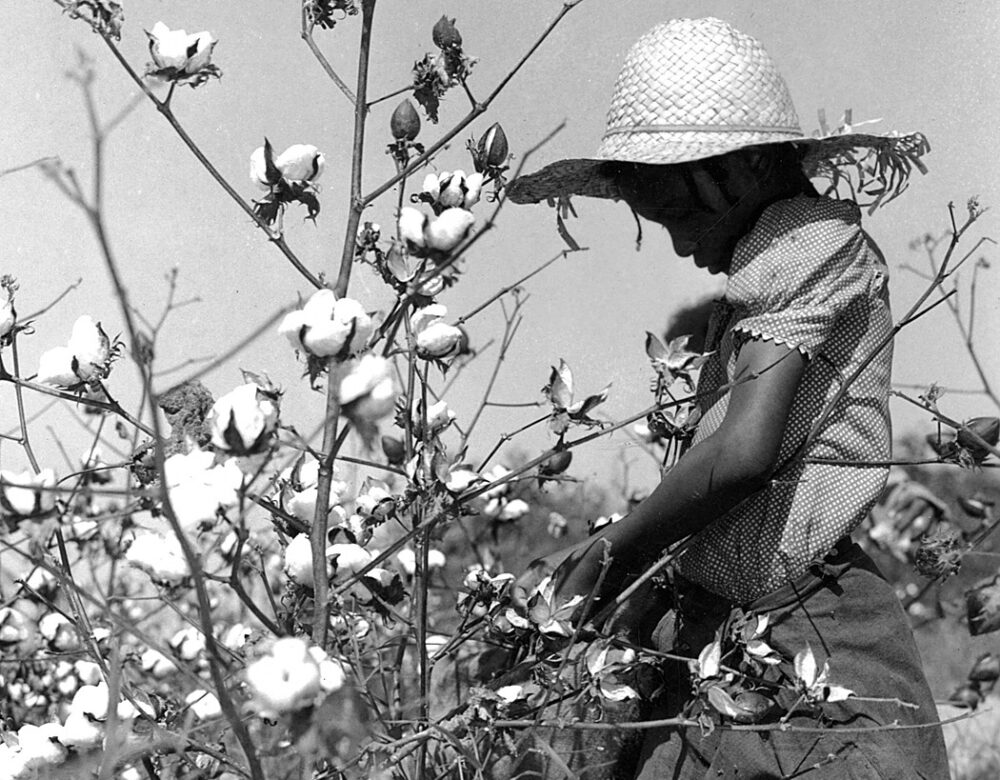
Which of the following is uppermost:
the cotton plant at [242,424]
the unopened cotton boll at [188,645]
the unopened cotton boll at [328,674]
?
the unopened cotton boll at [188,645]

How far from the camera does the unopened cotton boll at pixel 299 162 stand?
0.86 m

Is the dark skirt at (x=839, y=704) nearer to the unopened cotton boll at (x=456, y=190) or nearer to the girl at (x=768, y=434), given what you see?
the girl at (x=768, y=434)

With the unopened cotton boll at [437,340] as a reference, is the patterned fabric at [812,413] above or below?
below

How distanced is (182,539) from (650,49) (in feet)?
2.37

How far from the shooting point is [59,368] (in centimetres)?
84

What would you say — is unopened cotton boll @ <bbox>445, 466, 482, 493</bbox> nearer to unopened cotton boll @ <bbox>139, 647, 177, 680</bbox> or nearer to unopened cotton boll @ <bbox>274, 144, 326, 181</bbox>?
unopened cotton boll @ <bbox>274, 144, 326, 181</bbox>

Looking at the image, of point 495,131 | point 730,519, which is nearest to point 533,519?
point 730,519

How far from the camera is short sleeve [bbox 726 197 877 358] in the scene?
97 centimetres

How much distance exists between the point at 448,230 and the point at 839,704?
53 cm

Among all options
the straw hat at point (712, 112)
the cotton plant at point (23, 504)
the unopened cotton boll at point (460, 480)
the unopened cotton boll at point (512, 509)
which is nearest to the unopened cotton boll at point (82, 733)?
the cotton plant at point (23, 504)

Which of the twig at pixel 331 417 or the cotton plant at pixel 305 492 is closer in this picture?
the twig at pixel 331 417

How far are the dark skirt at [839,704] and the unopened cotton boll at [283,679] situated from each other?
52cm

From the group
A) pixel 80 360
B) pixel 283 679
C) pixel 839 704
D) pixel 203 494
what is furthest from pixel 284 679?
pixel 839 704

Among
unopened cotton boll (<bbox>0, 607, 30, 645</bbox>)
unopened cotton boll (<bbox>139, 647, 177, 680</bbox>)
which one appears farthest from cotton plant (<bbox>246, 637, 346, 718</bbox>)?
unopened cotton boll (<bbox>0, 607, 30, 645</bbox>)
